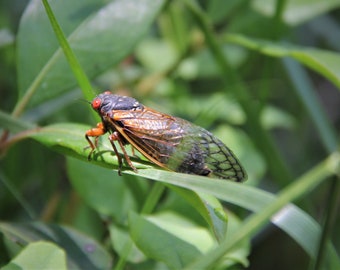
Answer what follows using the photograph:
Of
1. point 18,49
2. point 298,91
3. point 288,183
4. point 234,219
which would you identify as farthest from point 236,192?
point 298,91

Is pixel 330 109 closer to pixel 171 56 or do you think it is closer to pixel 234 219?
pixel 171 56

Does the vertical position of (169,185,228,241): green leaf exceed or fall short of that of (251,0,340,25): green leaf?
it falls short

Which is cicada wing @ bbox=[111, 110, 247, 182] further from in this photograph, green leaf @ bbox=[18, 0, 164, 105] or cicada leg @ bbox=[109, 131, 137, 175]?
green leaf @ bbox=[18, 0, 164, 105]

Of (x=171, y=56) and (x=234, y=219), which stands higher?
(x=171, y=56)

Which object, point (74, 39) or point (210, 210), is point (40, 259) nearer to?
point (210, 210)

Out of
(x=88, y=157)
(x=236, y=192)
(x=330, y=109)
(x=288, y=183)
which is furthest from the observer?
(x=330, y=109)

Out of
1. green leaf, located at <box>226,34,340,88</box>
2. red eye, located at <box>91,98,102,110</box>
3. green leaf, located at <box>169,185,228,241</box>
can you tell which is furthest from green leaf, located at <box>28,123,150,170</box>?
green leaf, located at <box>226,34,340,88</box>
